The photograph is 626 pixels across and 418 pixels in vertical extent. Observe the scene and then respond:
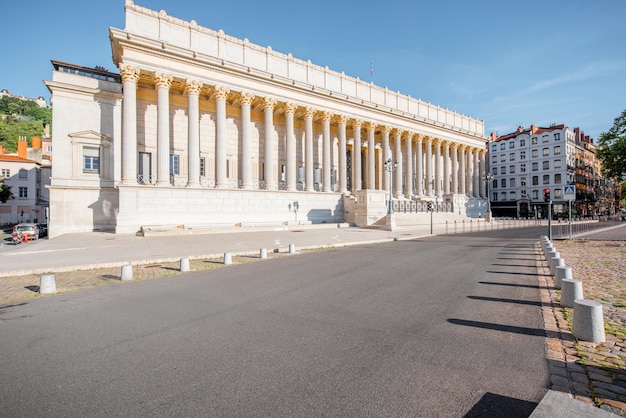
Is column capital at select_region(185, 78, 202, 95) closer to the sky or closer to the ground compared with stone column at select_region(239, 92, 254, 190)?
closer to the sky

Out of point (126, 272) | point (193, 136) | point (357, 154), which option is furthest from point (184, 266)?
point (357, 154)

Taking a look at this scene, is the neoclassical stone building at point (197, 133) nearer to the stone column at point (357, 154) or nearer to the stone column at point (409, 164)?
the stone column at point (357, 154)

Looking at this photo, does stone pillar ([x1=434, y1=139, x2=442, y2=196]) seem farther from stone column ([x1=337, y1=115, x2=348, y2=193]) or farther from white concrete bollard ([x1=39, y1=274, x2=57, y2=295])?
white concrete bollard ([x1=39, y1=274, x2=57, y2=295])

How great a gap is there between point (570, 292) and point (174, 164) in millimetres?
33553

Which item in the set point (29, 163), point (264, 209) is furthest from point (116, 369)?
point (29, 163)

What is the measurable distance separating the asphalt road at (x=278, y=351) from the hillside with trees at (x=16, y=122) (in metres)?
87.7

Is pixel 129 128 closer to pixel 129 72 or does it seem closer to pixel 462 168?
pixel 129 72

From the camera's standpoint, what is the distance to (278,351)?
411cm

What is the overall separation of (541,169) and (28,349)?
3275 inches

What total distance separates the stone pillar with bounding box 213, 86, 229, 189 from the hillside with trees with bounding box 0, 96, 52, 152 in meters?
65.9

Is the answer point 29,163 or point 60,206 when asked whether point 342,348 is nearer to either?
point 60,206

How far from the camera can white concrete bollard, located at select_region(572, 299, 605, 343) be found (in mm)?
4262

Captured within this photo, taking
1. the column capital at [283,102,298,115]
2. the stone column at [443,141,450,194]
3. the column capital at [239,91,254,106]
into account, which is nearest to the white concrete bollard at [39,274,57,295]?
the column capital at [239,91,254,106]

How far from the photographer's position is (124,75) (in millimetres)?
26391
